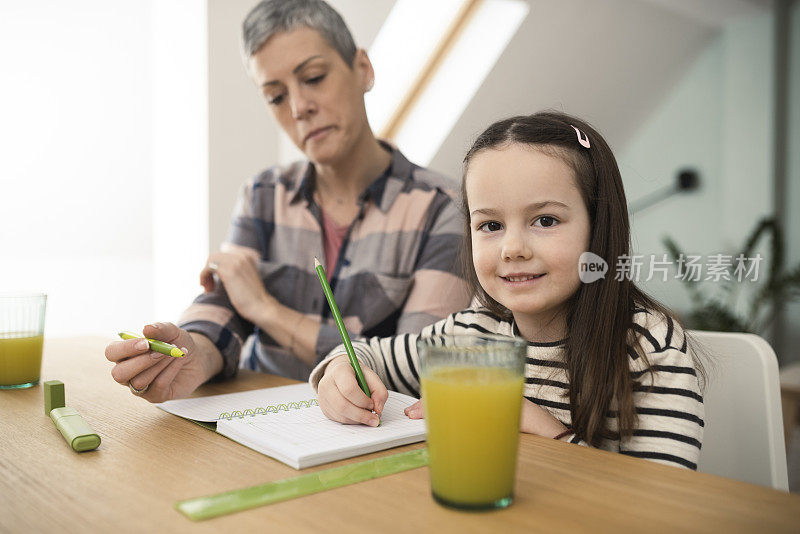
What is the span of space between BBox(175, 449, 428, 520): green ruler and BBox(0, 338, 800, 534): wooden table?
1 cm

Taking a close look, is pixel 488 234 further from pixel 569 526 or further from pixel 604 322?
pixel 569 526

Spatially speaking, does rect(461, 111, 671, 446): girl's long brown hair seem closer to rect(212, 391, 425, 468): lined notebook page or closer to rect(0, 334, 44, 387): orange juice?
rect(212, 391, 425, 468): lined notebook page

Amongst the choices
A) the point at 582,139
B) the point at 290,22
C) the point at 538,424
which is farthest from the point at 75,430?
the point at 290,22

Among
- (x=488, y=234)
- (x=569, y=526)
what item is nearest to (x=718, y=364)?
(x=488, y=234)

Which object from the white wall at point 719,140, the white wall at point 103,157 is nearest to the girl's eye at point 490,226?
the white wall at point 103,157

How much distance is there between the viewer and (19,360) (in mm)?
1079

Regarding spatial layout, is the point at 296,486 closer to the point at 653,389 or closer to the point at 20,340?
the point at 653,389

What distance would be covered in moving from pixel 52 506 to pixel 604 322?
69 cm

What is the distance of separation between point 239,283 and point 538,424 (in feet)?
2.54

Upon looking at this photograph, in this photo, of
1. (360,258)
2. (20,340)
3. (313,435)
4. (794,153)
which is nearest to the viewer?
(313,435)

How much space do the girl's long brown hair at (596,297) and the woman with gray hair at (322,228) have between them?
0.44 metres

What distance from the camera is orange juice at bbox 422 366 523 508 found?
54 centimetres

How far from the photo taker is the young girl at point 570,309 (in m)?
0.83

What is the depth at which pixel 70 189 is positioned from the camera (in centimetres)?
262
